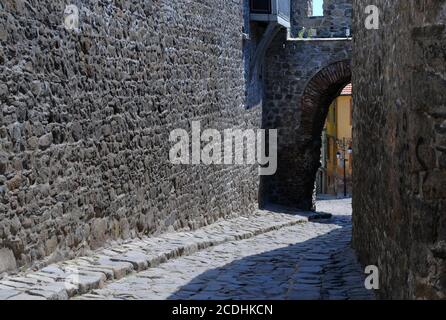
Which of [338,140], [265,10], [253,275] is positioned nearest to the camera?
[253,275]

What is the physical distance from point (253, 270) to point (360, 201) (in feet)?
4.43

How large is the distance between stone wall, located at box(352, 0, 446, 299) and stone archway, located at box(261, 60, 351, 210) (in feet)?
34.8

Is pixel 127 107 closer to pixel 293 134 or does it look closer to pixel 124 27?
pixel 124 27

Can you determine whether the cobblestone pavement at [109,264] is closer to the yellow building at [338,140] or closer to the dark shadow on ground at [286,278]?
the dark shadow on ground at [286,278]

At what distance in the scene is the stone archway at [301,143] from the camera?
18.2 m

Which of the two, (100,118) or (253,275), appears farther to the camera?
(100,118)

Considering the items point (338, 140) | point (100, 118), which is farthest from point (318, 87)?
point (338, 140)

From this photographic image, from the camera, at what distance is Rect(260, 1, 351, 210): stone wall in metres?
18.2

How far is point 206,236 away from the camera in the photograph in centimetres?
1120

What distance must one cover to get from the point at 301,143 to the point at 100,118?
406 inches

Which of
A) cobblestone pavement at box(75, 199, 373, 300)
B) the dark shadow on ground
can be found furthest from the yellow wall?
the dark shadow on ground

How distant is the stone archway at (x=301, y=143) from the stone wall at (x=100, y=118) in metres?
5.19

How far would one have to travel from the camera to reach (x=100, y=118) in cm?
851

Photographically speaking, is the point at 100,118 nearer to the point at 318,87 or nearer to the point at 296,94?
the point at 296,94
